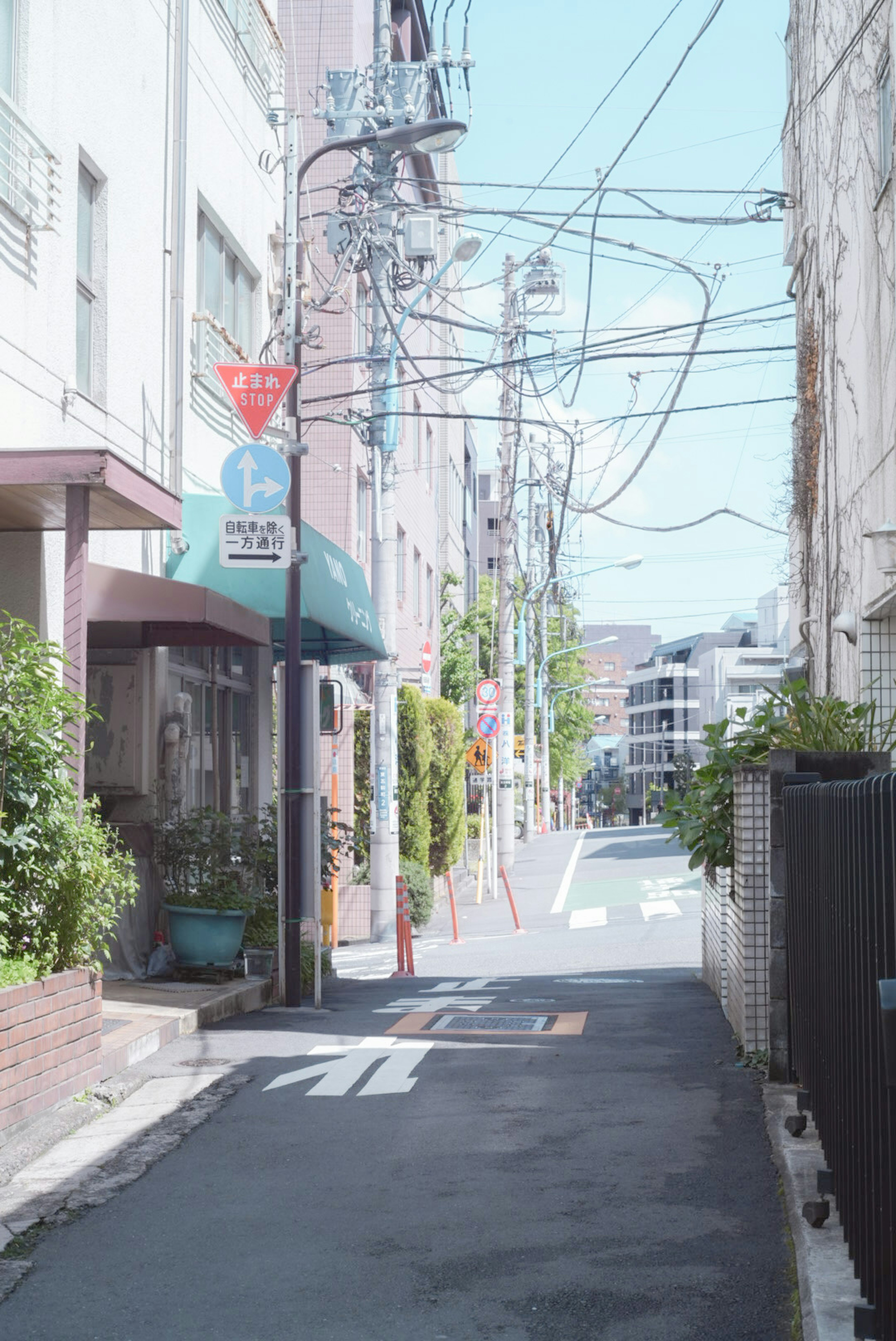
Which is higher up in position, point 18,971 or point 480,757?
point 480,757

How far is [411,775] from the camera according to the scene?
85.5ft

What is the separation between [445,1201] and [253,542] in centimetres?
711

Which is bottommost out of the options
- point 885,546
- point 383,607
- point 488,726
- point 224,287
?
point 488,726

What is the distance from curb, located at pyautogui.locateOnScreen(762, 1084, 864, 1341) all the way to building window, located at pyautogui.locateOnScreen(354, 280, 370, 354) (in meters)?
20.1

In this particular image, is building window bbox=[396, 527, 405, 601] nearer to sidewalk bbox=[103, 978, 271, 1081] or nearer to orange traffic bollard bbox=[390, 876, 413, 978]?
orange traffic bollard bbox=[390, 876, 413, 978]

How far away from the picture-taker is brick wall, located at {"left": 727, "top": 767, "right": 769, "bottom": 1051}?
846cm

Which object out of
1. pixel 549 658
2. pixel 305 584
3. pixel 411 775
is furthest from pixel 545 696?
pixel 305 584

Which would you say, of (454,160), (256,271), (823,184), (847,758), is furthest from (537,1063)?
(454,160)

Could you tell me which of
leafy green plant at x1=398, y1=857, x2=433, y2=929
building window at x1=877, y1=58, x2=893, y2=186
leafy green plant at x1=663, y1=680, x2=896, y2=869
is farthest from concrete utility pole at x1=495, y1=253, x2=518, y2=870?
leafy green plant at x1=663, y1=680, x2=896, y2=869

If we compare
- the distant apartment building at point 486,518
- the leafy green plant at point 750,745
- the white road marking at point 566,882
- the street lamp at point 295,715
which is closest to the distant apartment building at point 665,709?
the distant apartment building at point 486,518

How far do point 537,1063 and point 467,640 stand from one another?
142 ft

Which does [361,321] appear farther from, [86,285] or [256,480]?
[256,480]

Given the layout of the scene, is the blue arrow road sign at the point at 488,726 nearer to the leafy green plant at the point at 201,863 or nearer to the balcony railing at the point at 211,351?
the balcony railing at the point at 211,351

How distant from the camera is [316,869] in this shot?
12688mm
